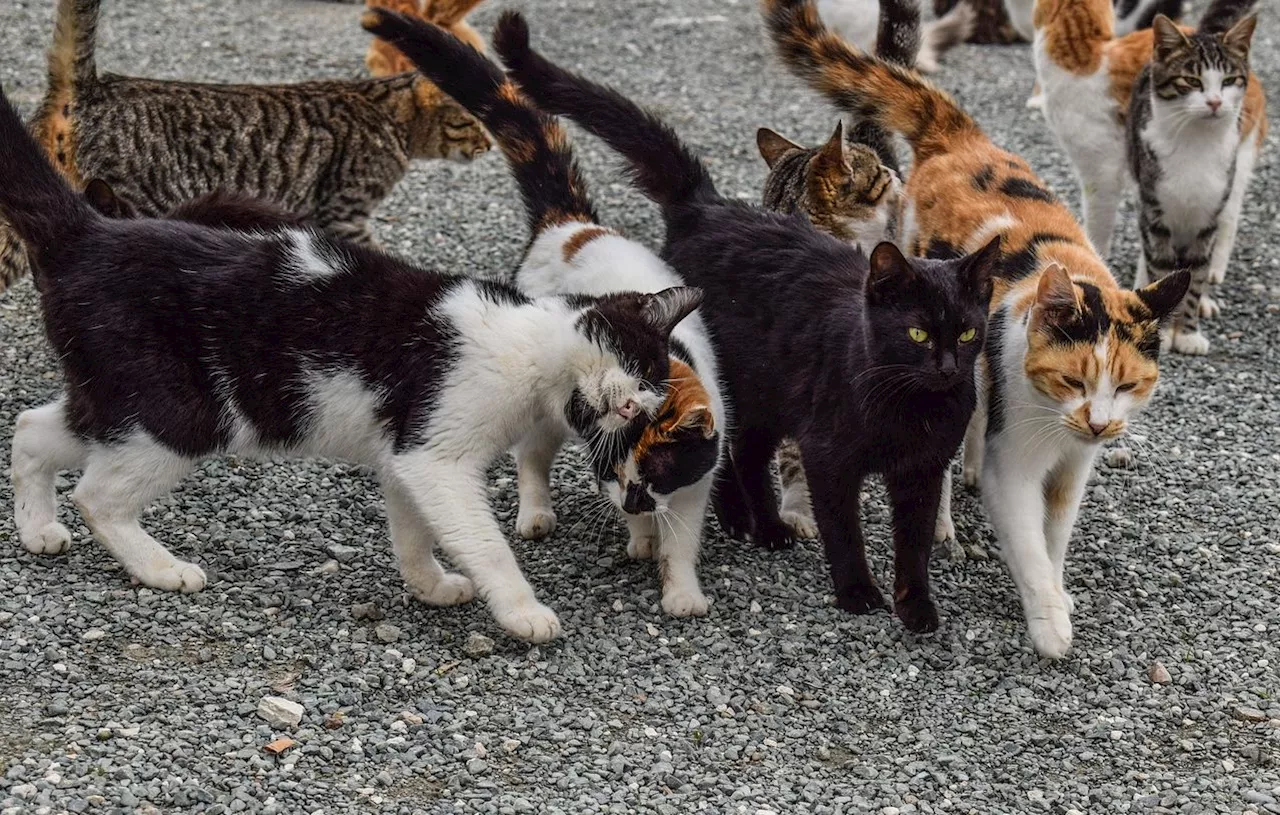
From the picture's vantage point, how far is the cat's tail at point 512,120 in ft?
16.0

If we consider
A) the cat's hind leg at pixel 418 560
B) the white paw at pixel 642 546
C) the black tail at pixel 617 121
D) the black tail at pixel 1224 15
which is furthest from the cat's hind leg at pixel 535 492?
the black tail at pixel 1224 15

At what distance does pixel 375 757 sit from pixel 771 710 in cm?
109

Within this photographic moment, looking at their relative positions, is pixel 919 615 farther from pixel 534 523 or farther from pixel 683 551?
pixel 534 523

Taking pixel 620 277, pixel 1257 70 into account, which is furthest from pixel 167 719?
pixel 1257 70

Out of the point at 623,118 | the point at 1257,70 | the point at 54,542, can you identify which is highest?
the point at 623,118

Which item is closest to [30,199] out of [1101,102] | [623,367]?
[623,367]

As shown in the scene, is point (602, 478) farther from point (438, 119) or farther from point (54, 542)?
point (438, 119)

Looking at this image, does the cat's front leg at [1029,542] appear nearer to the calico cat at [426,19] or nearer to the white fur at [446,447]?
the white fur at [446,447]

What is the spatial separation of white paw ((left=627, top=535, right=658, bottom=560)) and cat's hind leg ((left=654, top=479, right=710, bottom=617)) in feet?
0.81

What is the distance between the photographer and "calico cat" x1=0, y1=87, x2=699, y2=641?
4.04 metres

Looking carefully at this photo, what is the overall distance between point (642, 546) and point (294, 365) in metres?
1.28

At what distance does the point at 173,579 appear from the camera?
422 cm

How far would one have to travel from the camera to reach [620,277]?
15.4ft

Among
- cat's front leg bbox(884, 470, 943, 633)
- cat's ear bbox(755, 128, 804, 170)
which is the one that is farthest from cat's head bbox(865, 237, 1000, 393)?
cat's ear bbox(755, 128, 804, 170)
